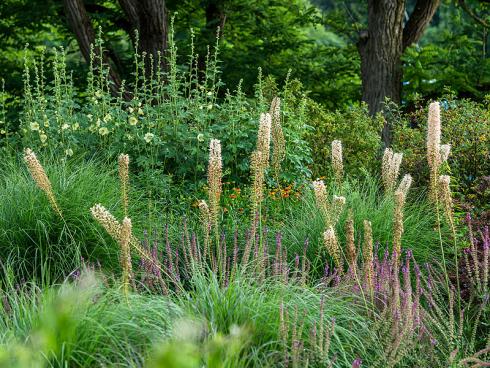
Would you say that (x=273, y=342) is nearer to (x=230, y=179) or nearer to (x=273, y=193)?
(x=273, y=193)

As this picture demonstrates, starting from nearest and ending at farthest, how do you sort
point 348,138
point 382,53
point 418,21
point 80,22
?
point 348,138 < point 80,22 < point 382,53 < point 418,21

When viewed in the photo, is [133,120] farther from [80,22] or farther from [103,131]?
[80,22]

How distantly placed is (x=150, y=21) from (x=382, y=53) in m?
3.55

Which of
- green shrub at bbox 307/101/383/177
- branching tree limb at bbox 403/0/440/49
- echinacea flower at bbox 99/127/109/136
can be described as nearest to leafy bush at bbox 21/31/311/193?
echinacea flower at bbox 99/127/109/136

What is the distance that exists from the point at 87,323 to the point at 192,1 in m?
Result: 11.1

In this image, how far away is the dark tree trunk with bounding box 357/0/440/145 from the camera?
473 inches

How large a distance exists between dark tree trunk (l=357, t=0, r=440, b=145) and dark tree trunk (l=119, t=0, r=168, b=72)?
123 inches

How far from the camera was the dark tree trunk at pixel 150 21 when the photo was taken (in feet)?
37.8

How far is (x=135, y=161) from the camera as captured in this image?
7.85 meters

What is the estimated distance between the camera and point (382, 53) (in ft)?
39.8

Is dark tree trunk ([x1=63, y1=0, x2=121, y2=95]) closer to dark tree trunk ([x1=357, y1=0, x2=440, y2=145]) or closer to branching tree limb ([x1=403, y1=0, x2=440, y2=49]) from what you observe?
dark tree trunk ([x1=357, y1=0, x2=440, y2=145])

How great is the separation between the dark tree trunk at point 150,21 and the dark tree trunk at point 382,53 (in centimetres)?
313

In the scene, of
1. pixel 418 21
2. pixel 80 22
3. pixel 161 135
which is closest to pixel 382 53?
pixel 418 21

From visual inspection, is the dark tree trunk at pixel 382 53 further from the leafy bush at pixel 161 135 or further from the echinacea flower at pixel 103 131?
the echinacea flower at pixel 103 131
